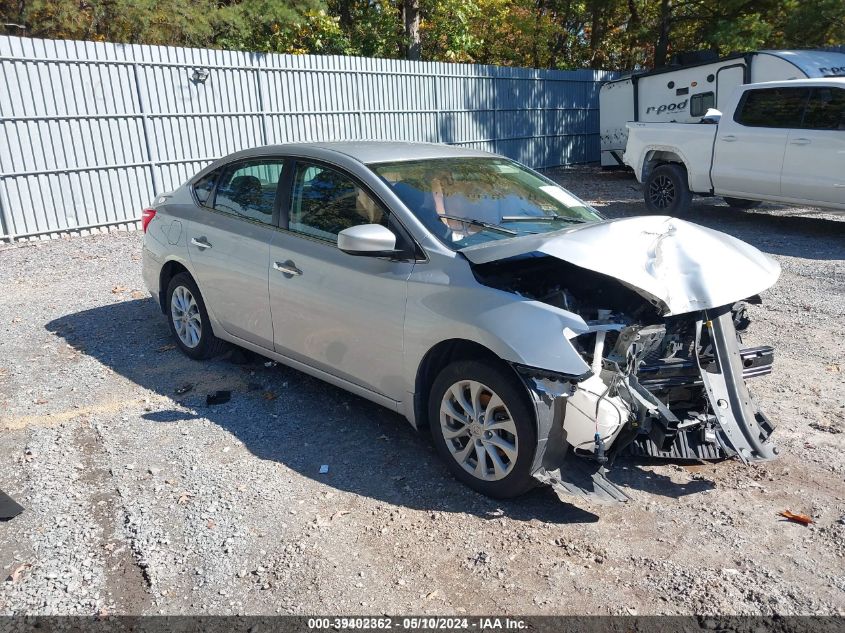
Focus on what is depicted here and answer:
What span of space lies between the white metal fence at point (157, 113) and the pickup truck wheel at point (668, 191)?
6.11 meters

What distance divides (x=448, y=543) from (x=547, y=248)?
1508 mm

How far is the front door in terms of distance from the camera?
4227 millimetres

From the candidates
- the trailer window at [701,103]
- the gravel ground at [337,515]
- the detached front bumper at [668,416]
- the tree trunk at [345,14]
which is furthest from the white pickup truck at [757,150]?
the tree trunk at [345,14]

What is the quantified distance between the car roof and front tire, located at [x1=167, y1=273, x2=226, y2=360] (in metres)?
1.22

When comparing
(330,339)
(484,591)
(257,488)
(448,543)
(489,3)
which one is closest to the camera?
(484,591)

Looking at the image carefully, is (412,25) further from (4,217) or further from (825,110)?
(825,110)

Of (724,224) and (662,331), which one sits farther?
(724,224)

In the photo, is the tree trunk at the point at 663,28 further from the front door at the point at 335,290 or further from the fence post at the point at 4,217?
the front door at the point at 335,290

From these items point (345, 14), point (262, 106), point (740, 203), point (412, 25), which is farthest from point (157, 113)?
point (345, 14)

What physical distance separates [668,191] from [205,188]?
334 inches

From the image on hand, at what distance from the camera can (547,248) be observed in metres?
3.78

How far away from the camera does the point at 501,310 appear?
12.1ft

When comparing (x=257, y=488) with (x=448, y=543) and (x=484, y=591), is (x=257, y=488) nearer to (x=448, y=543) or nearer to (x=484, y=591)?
(x=448, y=543)

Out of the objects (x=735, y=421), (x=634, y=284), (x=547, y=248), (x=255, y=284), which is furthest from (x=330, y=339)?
(x=735, y=421)
